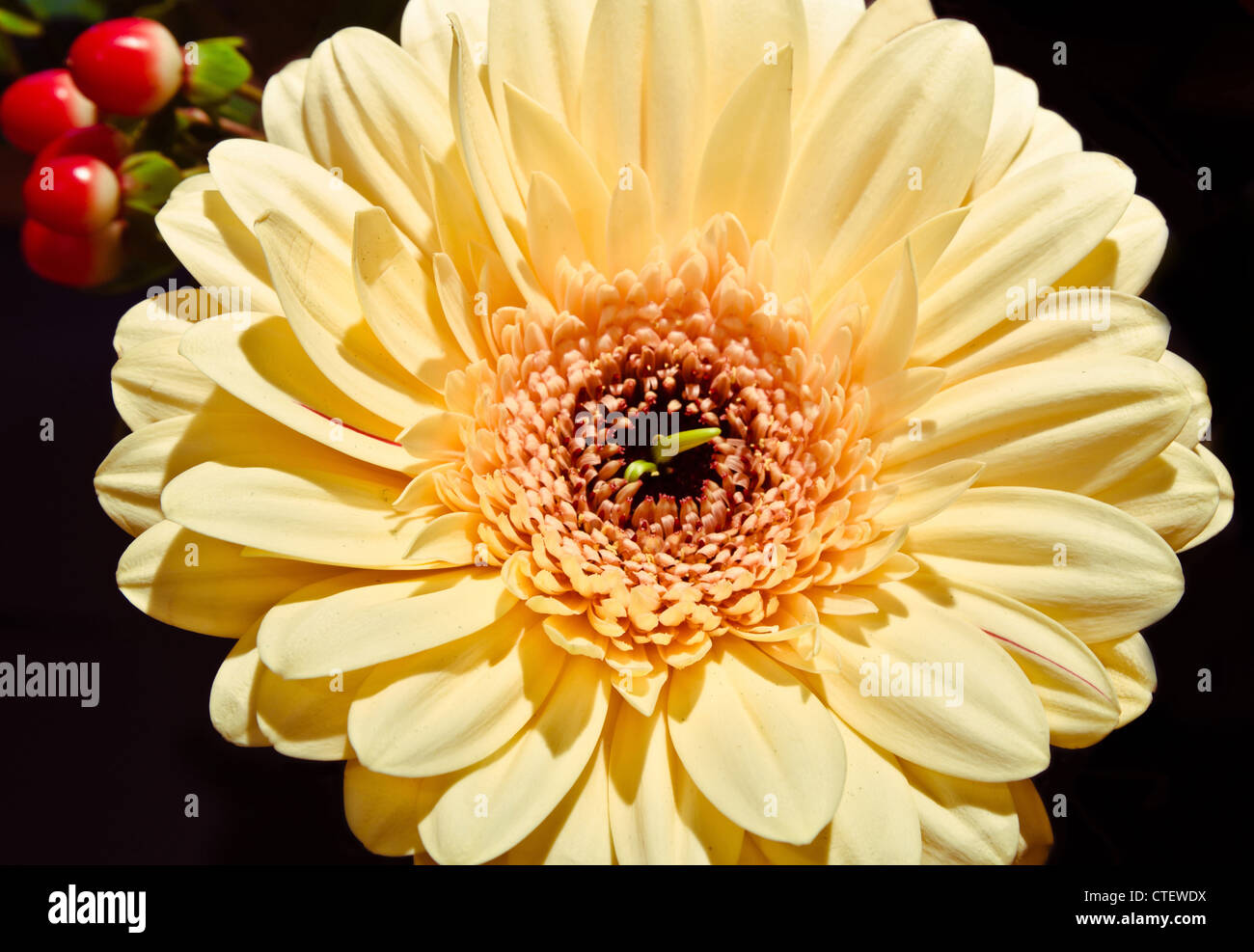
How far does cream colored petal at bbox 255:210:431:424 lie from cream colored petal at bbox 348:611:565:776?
6.6 inches

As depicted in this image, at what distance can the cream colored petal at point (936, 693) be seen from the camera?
562 mm

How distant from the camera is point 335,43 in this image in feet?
2.08

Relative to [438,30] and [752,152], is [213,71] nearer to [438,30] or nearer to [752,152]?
[438,30]

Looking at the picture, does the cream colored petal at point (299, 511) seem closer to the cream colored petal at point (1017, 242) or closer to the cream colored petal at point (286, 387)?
the cream colored petal at point (286, 387)

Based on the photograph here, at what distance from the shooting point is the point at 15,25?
2.54 feet

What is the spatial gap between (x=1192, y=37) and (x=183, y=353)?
0.78 m

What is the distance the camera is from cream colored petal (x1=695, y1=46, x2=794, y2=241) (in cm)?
62

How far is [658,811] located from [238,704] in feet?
0.88

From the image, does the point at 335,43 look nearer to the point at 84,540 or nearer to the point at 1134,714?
the point at 84,540

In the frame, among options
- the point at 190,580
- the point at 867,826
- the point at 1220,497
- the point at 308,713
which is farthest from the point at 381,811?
the point at 1220,497

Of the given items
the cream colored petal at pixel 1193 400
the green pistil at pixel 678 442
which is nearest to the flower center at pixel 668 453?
the green pistil at pixel 678 442

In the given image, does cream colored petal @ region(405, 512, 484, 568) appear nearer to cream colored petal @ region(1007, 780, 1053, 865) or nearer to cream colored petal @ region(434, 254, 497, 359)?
cream colored petal @ region(434, 254, 497, 359)

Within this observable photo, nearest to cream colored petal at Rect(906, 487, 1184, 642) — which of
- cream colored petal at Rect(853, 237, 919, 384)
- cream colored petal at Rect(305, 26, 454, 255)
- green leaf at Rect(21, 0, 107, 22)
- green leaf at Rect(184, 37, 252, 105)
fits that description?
cream colored petal at Rect(853, 237, 919, 384)

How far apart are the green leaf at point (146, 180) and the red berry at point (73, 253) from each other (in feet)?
0.08
